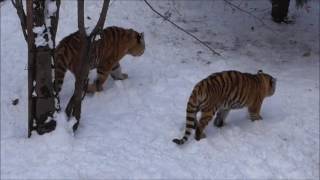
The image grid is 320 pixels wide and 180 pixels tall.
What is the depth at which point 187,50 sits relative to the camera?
9883mm

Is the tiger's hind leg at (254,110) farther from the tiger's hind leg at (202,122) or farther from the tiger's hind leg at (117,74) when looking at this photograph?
the tiger's hind leg at (117,74)

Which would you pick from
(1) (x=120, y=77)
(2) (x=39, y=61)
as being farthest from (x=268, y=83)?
(2) (x=39, y=61)

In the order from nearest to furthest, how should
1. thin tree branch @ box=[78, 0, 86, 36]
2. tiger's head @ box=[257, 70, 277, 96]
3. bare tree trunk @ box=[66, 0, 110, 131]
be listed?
1. thin tree branch @ box=[78, 0, 86, 36]
2. bare tree trunk @ box=[66, 0, 110, 131]
3. tiger's head @ box=[257, 70, 277, 96]

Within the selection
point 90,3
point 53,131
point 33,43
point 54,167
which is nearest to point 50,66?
point 33,43

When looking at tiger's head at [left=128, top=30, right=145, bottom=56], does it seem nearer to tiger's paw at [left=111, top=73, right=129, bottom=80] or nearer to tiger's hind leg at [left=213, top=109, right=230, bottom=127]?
tiger's paw at [left=111, top=73, right=129, bottom=80]

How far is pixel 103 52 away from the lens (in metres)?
8.13

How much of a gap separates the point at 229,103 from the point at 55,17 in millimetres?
2416

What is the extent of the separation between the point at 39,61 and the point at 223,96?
2.30 metres

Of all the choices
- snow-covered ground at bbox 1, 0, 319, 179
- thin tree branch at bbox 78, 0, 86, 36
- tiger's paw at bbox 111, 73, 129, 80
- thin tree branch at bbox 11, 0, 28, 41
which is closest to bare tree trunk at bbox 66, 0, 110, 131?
thin tree branch at bbox 78, 0, 86, 36

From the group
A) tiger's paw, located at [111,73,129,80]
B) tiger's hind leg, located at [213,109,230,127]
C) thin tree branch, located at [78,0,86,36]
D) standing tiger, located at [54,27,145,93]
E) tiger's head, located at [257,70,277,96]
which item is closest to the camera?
thin tree branch, located at [78,0,86,36]

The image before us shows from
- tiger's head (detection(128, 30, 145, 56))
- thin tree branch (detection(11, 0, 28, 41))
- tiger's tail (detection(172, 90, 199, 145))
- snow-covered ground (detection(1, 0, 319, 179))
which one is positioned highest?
thin tree branch (detection(11, 0, 28, 41))

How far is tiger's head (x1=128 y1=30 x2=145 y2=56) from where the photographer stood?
27.7 ft

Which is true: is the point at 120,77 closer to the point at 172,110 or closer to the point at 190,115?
the point at 172,110

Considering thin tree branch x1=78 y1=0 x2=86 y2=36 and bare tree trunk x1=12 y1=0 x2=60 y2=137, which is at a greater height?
thin tree branch x1=78 y1=0 x2=86 y2=36
